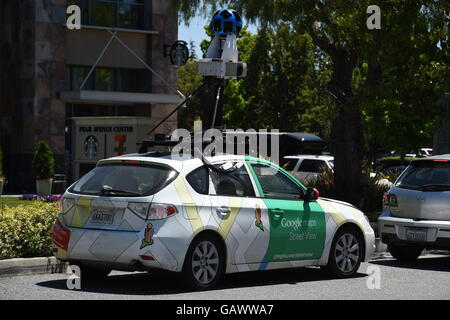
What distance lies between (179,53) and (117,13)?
2674mm

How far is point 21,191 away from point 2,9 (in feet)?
21.4

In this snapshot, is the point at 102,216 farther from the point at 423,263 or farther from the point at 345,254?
the point at 423,263

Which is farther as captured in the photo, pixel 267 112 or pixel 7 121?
pixel 267 112

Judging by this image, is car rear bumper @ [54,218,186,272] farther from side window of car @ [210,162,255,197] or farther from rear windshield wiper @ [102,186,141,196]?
side window of car @ [210,162,255,197]

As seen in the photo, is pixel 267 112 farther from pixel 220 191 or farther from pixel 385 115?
pixel 220 191

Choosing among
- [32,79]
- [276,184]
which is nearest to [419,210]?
[276,184]

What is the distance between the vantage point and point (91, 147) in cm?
2455

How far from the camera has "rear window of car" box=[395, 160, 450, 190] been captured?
14289 mm

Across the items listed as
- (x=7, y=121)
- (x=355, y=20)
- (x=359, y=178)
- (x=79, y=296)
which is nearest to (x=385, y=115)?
(x=359, y=178)

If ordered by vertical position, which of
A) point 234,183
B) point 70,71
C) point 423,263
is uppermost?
point 70,71

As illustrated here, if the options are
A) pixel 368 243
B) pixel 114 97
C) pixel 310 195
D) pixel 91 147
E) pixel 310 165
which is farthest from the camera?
pixel 114 97

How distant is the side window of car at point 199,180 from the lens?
1097 cm

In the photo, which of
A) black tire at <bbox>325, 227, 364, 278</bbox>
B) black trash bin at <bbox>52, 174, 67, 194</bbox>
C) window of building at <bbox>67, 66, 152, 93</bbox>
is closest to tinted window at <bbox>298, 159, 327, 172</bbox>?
window of building at <bbox>67, 66, 152, 93</bbox>

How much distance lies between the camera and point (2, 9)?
3334 centimetres
